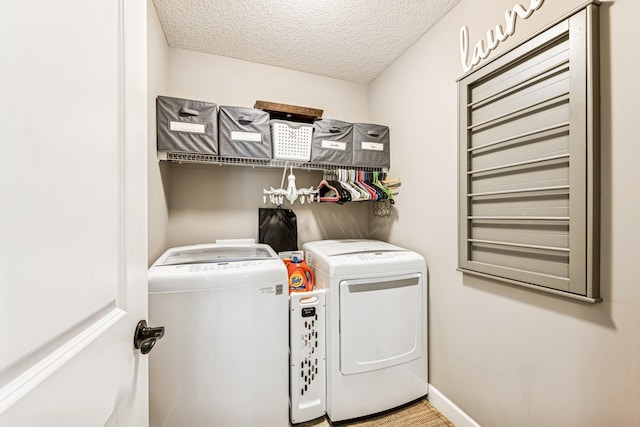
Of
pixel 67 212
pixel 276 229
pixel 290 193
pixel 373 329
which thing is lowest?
pixel 373 329

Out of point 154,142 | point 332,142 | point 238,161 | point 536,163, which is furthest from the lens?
point 332,142

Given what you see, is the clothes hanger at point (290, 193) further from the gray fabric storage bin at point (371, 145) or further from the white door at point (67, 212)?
Answer: the white door at point (67, 212)

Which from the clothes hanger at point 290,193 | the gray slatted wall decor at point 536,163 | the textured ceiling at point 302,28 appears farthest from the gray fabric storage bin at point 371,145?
the gray slatted wall decor at point 536,163

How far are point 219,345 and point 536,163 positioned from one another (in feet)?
5.69

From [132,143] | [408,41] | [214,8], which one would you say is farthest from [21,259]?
[408,41]

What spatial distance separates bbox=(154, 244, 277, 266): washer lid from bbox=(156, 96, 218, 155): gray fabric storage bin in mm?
656

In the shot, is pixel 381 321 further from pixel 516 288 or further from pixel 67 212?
pixel 67 212

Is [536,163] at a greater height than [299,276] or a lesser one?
greater

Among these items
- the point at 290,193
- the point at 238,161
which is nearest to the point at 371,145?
the point at 290,193

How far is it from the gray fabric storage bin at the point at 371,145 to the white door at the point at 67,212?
5.15ft

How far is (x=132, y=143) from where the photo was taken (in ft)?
1.98

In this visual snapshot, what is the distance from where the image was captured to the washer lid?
4.66 feet

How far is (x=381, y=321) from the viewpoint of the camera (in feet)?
5.07

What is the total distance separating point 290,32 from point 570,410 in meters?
2.51
